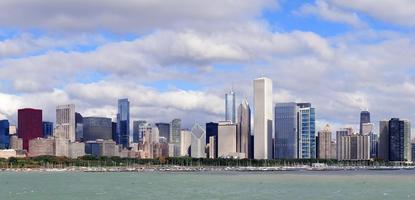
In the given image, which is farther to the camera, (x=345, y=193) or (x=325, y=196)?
(x=345, y=193)

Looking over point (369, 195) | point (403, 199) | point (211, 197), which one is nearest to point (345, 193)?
point (369, 195)

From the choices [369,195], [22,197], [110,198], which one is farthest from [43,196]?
[369,195]

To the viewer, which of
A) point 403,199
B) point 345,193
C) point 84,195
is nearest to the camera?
point 403,199

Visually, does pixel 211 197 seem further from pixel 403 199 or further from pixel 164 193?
pixel 403 199

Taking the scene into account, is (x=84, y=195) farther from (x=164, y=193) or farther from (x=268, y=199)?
(x=268, y=199)

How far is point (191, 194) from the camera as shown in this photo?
111 m

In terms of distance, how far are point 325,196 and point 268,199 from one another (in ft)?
34.0

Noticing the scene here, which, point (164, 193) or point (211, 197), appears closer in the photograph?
point (211, 197)

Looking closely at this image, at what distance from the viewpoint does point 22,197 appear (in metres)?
105

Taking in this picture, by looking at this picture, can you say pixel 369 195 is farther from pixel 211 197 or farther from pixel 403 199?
pixel 211 197

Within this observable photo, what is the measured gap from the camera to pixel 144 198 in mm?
102562

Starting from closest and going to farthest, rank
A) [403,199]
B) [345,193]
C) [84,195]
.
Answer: [403,199] < [84,195] < [345,193]

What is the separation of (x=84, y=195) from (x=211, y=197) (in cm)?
1838

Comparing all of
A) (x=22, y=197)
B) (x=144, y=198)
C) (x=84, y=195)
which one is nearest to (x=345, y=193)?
(x=144, y=198)
